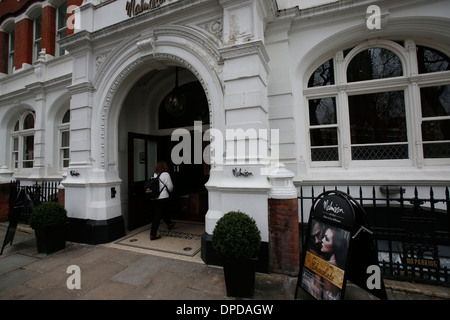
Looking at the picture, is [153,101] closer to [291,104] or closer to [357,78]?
[291,104]

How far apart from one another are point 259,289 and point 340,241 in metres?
1.38

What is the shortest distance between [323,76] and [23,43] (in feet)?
39.8

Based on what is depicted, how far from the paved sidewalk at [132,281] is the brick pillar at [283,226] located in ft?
0.63

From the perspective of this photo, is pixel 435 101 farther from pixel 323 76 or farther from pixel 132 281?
pixel 132 281

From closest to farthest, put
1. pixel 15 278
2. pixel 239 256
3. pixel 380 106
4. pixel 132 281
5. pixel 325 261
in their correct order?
pixel 325 261 → pixel 239 256 → pixel 132 281 → pixel 15 278 → pixel 380 106

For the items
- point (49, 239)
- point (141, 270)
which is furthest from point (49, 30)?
point (141, 270)

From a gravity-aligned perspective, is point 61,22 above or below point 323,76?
above

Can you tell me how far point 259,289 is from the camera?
307 cm

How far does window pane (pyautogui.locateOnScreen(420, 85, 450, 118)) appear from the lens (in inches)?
167

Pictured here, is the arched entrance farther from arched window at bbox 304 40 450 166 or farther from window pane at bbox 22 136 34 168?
window pane at bbox 22 136 34 168

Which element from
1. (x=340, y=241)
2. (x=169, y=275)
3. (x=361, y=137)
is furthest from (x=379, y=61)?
(x=169, y=275)

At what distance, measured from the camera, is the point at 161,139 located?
7.15 m

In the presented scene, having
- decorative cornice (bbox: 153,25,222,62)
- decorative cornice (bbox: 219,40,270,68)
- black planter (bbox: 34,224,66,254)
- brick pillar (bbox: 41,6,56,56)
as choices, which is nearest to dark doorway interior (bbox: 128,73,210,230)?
black planter (bbox: 34,224,66,254)

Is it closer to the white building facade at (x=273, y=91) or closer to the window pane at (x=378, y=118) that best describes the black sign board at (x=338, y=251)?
the white building facade at (x=273, y=91)
